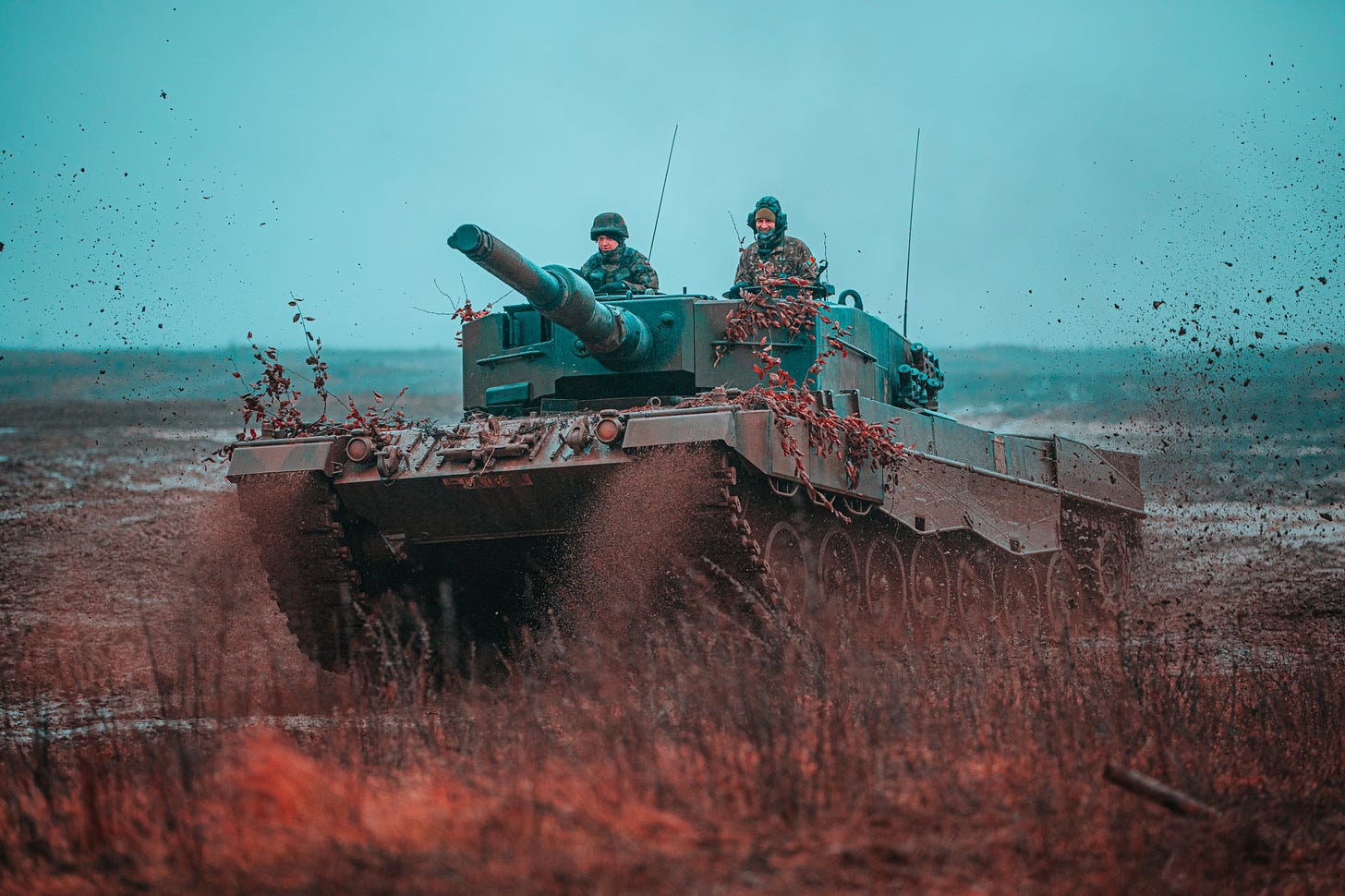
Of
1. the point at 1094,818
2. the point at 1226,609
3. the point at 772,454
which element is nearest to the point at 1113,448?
the point at 1226,609

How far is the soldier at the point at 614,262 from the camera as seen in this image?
12047 mm

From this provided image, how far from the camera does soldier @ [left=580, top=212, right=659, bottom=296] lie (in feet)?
39.5

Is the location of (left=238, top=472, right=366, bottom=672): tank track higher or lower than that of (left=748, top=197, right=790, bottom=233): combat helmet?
lower

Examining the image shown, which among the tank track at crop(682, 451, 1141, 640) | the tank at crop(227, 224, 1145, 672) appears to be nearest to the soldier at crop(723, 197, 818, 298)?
the tank at crop(227, 224, 1145, 672)

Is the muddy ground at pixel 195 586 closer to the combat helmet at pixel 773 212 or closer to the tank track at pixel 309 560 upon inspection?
the tank track at pixel 309 560

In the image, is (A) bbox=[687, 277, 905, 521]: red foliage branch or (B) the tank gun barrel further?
(A) bbox=[687, 277, 905, 521]: red foliage branch

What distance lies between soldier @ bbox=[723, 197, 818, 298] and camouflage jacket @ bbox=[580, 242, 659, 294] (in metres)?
0.81

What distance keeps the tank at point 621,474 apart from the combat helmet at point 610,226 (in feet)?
3.98

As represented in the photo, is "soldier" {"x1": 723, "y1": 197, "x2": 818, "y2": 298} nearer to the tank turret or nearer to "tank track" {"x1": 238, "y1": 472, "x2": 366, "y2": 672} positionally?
the tank turret

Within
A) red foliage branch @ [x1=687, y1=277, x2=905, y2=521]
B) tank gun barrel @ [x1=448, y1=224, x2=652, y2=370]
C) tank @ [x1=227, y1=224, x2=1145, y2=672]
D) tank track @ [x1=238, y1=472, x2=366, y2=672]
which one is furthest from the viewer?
tank track @ [x1=238, y1=472, x2=366, y2=672]

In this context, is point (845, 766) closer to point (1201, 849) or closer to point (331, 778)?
point (1201, 849)

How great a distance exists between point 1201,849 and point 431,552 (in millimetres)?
6269

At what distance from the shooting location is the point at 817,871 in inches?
172

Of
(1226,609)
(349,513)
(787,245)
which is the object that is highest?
(787,245)
